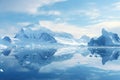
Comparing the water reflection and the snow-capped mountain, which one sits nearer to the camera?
the water reflection

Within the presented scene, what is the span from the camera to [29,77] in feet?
118

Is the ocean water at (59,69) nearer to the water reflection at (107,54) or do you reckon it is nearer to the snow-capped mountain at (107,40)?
the water reflection at (107,54)

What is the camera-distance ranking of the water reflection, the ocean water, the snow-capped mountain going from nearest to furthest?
the ocean water
the water reflection
the snow-capped mountain

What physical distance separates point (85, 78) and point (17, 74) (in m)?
11.3

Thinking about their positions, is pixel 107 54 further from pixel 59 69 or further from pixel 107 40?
pixel 107 40

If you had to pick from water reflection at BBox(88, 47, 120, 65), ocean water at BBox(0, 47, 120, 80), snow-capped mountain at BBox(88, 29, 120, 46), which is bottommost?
ocean water at BBox(0, 47, 120, 80)

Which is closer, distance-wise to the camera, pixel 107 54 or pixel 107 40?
pixel 107 54

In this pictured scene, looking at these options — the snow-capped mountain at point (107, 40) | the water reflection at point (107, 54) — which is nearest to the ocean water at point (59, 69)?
the water reflection at point (107, 54)

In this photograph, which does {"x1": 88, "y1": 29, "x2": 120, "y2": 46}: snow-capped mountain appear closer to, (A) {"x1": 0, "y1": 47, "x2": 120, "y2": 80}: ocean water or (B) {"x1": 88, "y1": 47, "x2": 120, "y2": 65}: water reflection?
(B) {"x1": 88, "y1": 47, "x2": 120, "y2": 65}: water reflection

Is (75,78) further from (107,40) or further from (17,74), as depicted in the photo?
(107,40)

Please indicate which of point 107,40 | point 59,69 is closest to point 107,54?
point 59,69

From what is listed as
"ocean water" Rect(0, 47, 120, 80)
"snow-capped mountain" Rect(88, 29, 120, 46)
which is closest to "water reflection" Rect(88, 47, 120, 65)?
"ocean water" Rect(0, 47, 120, 80)

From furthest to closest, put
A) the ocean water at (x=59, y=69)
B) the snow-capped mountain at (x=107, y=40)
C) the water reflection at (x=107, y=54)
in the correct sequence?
the snow-capped mountain at (x=107, y=40) < the water reflection at (x=107, y=54) < the ocean water at (x=59, y=69)

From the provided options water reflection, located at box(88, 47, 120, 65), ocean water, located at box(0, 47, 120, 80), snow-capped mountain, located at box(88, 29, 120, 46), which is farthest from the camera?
snow-capped mountain, located at box(88, 29, 120, 46)
